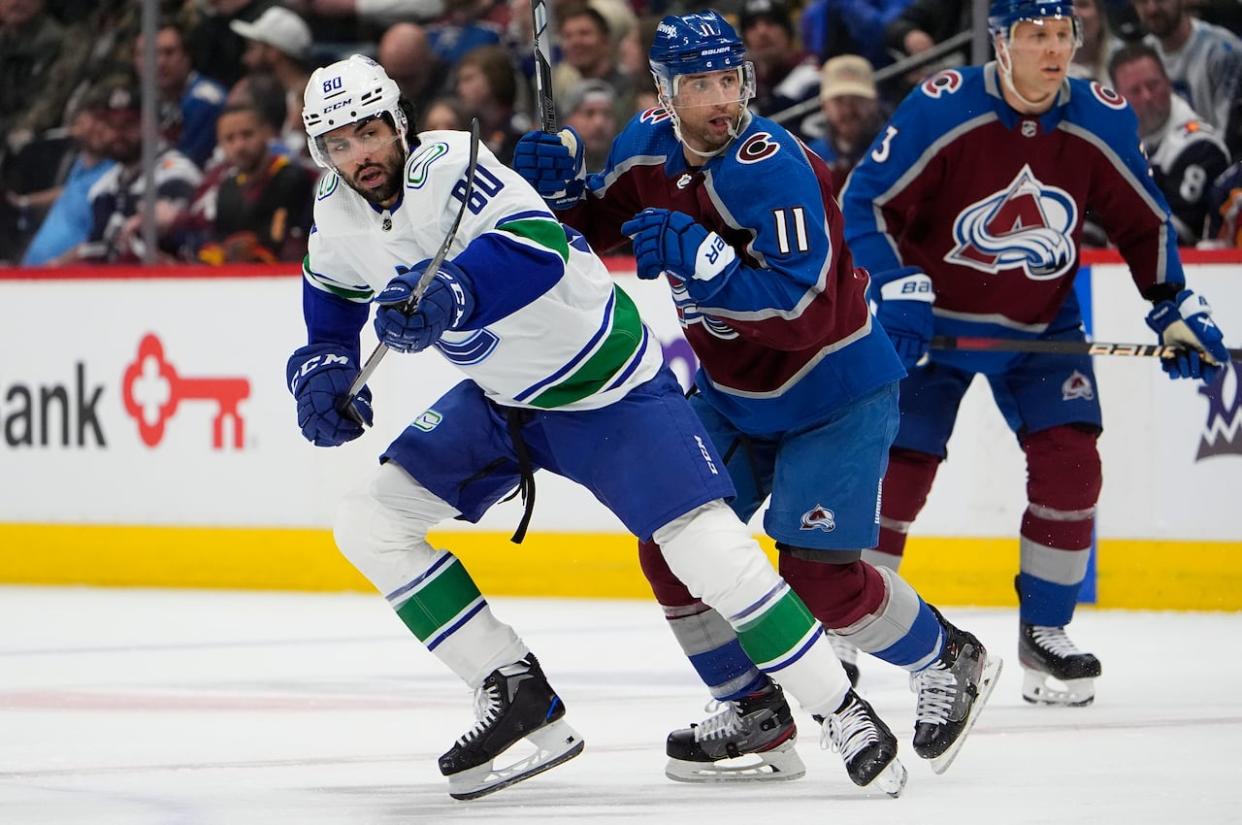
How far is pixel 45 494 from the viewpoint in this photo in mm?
6012

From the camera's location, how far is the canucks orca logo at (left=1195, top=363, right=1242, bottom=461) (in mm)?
4961

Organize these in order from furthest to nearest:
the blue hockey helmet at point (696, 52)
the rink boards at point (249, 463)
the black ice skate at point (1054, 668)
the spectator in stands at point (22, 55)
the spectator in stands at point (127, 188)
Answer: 1. the spectator in stands at point (22, 55)
2. the spectator in stands at point (127, 188)
3. the rink boards at point (249, 463)
4. the black ice skate at point (1054, 668)
5. the blue hockey helmet at point (696, 52)

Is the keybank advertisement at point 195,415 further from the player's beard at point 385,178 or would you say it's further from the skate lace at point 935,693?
the player's beard at point 385,178

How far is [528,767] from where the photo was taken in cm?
290

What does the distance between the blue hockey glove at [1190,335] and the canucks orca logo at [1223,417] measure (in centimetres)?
122

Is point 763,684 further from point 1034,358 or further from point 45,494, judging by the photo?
point 45,494

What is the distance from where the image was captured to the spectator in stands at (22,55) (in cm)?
669

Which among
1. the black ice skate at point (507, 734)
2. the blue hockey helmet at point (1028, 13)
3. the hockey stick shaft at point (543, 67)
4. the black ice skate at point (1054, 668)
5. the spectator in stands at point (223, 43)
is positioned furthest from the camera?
the spectator in stands at point (223, 43)

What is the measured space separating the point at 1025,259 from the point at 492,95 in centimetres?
252

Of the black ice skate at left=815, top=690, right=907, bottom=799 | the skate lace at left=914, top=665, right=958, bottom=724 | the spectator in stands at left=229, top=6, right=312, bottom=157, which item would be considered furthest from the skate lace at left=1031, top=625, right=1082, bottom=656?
the spectator in stands at left=229, top=6, right=312, bottom=157

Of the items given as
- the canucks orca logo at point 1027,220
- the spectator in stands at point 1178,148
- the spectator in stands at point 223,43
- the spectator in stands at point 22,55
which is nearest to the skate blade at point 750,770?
the canucks orca logo at point 1027,220

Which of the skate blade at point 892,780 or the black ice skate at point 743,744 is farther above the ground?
the skate blade at point 892,780

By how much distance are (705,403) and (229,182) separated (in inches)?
133

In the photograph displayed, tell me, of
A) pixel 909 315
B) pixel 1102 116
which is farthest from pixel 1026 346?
pixel 1102 116
